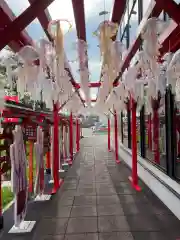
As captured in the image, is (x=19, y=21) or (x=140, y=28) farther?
(x=140, y=28)

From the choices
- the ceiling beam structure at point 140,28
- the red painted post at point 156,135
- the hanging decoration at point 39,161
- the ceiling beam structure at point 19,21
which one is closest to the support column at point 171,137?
the ceiling beam structure at point 140,28

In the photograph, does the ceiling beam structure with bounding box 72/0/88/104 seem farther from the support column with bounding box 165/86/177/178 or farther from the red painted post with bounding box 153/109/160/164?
the red painted post with bounding box 153/109/160/164

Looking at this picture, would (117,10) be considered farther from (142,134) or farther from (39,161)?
(142,134)

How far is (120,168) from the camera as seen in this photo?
853 cm

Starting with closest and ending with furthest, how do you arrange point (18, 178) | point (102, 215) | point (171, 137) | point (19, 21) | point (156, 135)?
point (19, 21)
point (18, 178)
point (102, 215)
point (171, 137)
point (156, 135)

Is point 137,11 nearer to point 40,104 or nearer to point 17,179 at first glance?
point 40,104

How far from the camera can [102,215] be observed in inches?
161

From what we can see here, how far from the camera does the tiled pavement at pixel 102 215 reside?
339 centimetres

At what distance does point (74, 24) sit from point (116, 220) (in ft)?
9.21

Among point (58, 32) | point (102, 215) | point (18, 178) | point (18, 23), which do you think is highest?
point (58, 32)

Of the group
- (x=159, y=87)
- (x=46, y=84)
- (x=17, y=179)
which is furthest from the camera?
(x=46, y=84)

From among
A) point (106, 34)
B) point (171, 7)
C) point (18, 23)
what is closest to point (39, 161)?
point (106, 34)

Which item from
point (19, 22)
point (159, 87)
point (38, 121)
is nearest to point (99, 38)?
point (19, 22)

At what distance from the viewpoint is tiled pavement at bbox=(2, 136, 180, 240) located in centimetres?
339
